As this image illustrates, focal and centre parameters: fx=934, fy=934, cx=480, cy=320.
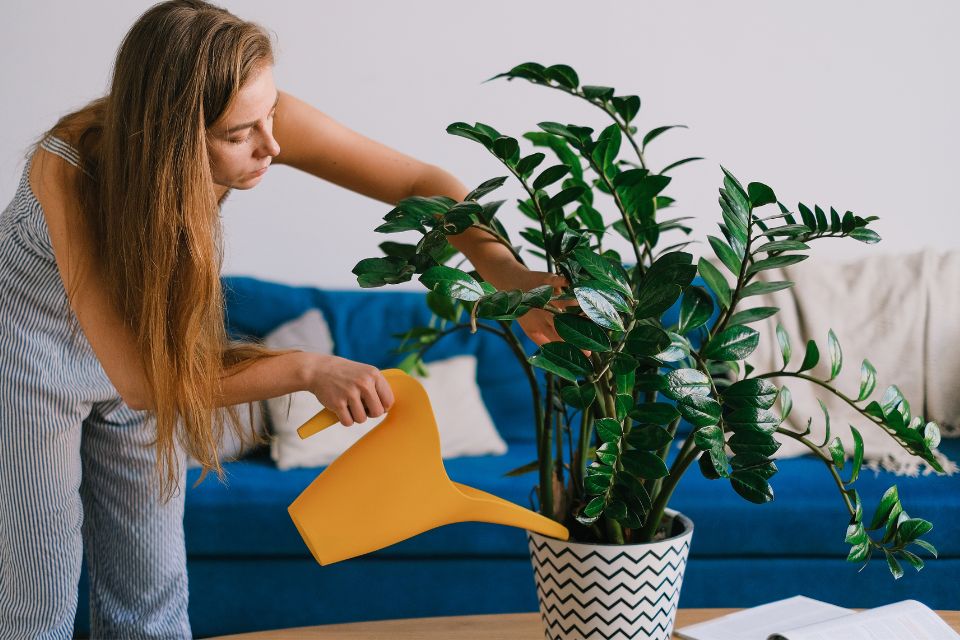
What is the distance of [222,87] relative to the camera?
3.13 feet

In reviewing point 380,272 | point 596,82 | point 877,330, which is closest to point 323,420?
point 380,272

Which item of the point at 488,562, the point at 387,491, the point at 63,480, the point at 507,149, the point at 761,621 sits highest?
the point at 507,149

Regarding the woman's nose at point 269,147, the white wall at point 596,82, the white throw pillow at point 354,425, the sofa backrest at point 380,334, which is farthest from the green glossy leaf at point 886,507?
the white wall at point 596,82

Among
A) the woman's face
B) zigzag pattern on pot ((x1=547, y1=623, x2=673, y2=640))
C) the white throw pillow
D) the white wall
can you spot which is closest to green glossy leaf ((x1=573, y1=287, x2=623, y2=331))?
zigzag pattern on pot ((x1=547, y1=623, x2=673, y2=640))

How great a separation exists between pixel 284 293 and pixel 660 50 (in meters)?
1.22

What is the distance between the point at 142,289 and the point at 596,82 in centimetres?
185

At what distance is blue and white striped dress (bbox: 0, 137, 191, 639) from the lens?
1.19 metres

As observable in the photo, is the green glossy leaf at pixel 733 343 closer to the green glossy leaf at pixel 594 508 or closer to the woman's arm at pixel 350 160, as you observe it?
the green glossy leaf at pixel 594 508

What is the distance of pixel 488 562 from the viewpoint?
1892mm

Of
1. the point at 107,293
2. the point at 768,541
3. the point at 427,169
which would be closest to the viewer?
the point at 107,293

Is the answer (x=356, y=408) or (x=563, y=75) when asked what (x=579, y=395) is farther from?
(x=563, y=75)

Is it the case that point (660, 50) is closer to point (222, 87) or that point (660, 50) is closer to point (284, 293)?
point (284, 293)

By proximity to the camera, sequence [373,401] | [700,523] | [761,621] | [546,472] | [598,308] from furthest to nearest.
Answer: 1. [700,523]
2. [761,621]
3. [546,472]
4. [373,401]
5. [598,308]

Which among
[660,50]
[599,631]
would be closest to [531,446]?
[660,50]
